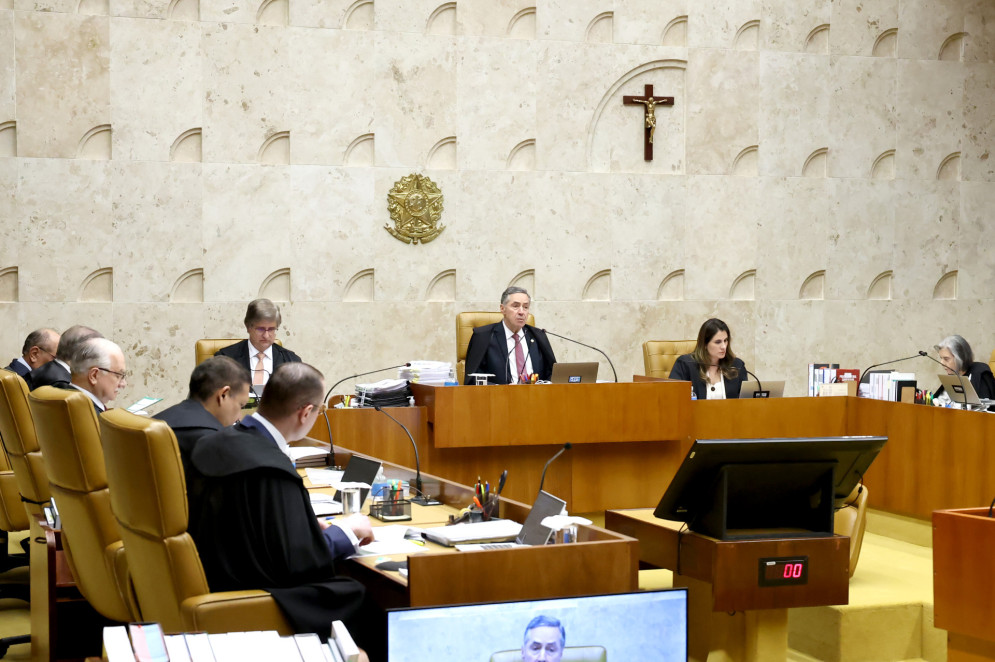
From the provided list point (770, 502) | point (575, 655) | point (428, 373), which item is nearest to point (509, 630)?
point (575, 655)

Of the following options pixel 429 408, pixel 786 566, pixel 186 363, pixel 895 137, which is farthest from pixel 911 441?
pixel 186 363

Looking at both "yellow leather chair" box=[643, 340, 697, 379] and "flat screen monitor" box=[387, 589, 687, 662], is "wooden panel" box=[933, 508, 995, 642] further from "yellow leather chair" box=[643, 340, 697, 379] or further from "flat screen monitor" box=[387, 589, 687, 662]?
"yellow leather chair" box=[643, 340, 697, 379]

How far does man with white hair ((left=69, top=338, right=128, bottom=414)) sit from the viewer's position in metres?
4.31

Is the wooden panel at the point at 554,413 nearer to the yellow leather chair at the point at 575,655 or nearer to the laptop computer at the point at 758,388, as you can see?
the laptop computer at the point at 758,388

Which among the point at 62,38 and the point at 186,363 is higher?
the point at 62,38

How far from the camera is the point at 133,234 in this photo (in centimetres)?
786

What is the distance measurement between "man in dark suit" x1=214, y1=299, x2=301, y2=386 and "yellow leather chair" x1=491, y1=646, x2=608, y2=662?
406 cm

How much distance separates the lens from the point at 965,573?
3109mm

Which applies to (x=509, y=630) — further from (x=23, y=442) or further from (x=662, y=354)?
(x=662, y=354)

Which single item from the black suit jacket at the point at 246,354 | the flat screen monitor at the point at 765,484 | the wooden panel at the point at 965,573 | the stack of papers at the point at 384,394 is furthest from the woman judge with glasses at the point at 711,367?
the wooden panel at the point at 965,573

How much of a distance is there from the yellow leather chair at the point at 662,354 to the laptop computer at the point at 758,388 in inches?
29.1

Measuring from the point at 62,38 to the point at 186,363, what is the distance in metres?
2.40

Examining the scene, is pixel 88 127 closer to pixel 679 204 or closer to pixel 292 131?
pixel 292 131

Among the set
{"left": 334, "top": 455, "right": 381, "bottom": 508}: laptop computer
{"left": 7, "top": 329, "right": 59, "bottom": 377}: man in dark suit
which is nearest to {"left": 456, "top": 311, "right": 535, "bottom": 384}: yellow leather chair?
{"left": 7, "top": 329, "right": 59, "bottom": 377}: man in dark suit
